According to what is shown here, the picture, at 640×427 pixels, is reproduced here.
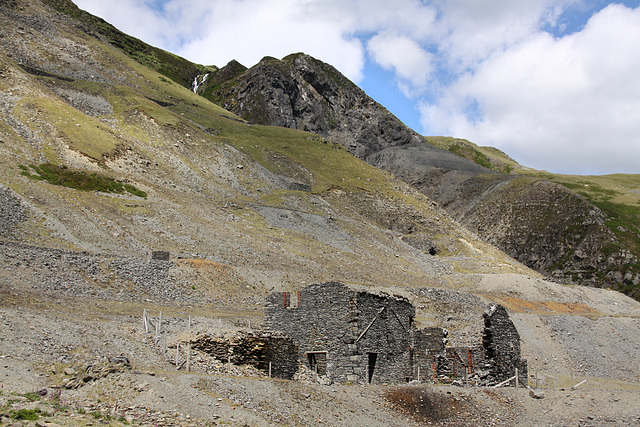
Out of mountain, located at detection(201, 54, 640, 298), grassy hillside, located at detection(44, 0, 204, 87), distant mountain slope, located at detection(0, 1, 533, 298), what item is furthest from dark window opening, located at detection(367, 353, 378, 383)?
grassy hillside, located at detection(44, 0, 204, 87)

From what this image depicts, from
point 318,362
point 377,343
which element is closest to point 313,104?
point 377,343

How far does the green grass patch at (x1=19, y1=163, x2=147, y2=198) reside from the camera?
57031 mm

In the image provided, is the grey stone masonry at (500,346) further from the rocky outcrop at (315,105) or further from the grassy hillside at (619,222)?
the rocky outcrop at (315,105)

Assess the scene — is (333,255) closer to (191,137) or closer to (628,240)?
(191,137)

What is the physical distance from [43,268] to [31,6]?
10867cm

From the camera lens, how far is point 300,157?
107m

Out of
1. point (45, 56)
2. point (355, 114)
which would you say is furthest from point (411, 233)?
point (355, 114)

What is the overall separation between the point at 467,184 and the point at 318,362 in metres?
133

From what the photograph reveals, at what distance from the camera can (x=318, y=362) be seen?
19125 mm

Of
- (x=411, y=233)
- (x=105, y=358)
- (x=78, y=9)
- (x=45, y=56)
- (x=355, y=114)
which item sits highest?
(x=78, y=9)

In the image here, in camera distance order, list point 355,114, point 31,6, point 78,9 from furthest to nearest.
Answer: point 355,114 < point 78,9 < point 31,6

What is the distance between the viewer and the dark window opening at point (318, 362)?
18.9 m

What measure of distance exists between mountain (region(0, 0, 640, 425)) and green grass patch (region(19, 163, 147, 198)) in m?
0.28

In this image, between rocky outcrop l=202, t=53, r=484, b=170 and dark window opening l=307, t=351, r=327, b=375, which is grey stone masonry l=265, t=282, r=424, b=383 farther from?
rocky outcrop l=202, t=53, r=484, b=170
